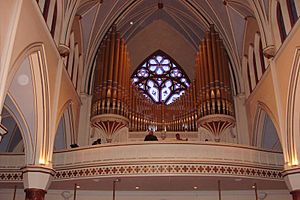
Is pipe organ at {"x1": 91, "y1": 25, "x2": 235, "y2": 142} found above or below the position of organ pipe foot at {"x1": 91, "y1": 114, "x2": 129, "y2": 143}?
above

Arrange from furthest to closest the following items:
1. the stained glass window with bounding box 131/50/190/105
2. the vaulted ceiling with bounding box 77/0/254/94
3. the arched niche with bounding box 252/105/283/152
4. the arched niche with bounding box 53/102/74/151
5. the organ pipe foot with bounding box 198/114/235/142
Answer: the stained glass window with bounding box 131/50/190/105
the vaulted ceiling with bounding box 77/0/254/94
the arched niche with bounding box 53/102/74/151
the arched niche with bounding box 252/105/283/152
the organ pipe foot with bounding box 198/114/235/142

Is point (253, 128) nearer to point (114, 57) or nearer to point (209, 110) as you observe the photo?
point (209, 110)

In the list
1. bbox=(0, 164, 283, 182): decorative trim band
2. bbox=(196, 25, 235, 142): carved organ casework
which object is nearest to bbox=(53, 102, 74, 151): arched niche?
bbox=(0, 164, 283, 182): decorative trim band

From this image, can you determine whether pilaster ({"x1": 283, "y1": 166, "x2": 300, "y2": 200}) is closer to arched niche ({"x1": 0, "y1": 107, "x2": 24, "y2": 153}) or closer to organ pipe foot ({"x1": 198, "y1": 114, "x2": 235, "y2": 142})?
organ pipe foot ({"x1": 198, "y1": 114, "x2": 235, "y2": 142})

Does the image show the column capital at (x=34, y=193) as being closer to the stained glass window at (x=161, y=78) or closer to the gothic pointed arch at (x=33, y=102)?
the gothic pointed arch at (x=33, y=102)

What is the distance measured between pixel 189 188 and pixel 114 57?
18.6 feet

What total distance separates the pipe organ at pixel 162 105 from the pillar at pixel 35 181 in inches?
131

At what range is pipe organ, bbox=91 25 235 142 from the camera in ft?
46.9

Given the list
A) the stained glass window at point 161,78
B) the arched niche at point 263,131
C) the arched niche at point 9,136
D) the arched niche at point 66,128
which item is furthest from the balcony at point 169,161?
the stained glass window at point 161,78

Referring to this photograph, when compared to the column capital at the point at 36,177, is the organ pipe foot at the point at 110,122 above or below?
above

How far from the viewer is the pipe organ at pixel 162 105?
46.9ft

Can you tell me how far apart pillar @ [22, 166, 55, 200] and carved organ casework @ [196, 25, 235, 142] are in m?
5.76

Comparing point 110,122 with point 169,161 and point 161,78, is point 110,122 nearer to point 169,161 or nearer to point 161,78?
point 169,161

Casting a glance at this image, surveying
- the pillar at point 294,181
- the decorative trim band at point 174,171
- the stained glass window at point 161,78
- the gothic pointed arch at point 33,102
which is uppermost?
the stained glass window at point 161,78
